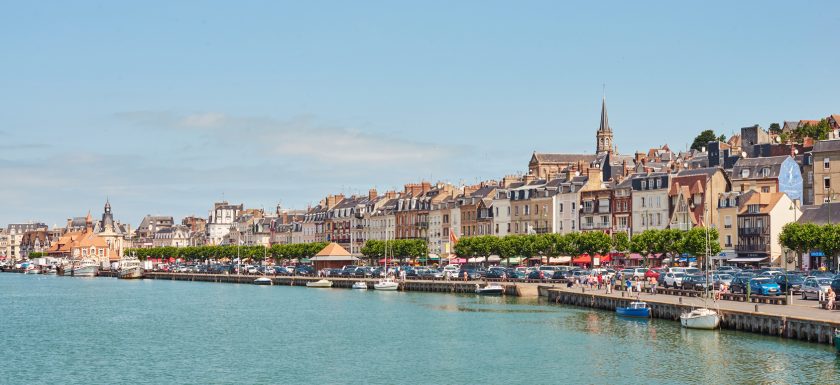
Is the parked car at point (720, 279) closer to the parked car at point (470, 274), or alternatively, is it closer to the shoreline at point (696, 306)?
the shoreline at point (696, 306)

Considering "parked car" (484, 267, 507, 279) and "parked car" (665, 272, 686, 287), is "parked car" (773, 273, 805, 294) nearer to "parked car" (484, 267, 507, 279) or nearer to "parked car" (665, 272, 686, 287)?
"parked car" (665, 272, 686, 287)

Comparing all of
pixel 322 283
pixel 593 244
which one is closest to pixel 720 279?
pixel 593 244

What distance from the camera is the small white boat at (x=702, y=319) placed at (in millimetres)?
69812

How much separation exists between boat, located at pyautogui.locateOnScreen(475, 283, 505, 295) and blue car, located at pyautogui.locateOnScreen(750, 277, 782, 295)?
35.2 m

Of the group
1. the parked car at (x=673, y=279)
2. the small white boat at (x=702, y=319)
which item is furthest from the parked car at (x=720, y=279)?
the small white boat at (x=702, y=319)

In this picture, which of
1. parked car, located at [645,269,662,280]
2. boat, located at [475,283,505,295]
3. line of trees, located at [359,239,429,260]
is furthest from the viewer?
line of trees, located at [359,239,429,260]

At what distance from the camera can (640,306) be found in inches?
3189

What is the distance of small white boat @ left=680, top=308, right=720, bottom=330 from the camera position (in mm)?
69812

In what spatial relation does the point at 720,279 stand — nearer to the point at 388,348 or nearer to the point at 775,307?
the point at 775,307

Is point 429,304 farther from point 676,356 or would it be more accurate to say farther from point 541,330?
point 676,356

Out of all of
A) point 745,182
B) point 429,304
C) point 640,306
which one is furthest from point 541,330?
point 745,182

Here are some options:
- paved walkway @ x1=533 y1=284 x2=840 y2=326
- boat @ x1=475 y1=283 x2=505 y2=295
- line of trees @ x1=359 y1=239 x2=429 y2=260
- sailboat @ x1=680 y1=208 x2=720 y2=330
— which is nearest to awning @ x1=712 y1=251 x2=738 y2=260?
boat @ x1=475 y1=283 x2=505 y2=295

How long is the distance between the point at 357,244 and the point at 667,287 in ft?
349

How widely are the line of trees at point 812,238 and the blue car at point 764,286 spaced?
77.5 ft
